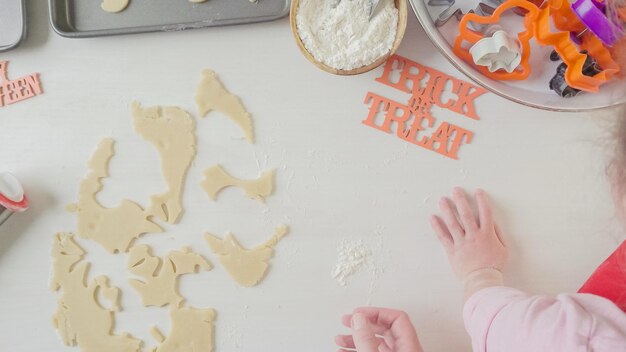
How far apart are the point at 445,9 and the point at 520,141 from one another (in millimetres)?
168

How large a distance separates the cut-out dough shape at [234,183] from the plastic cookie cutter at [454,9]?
25 centimetres

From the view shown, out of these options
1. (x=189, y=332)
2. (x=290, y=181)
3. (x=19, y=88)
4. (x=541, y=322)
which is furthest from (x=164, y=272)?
(x=541, y=322)

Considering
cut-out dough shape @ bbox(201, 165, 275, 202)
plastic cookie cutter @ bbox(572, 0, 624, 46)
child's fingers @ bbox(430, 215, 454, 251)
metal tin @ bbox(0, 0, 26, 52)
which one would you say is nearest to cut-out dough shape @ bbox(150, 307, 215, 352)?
cut-out dough shape @ bbox(201, 165, 275, 202)

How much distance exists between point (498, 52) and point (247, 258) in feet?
1.14

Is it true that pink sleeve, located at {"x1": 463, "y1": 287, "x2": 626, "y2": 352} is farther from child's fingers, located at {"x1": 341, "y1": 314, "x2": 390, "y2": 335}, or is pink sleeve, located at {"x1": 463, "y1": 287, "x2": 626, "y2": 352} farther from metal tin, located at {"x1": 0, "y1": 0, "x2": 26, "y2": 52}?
metal tin, located at {"x1": 0, "y1": 0, "x2": 26, "y2": 52}

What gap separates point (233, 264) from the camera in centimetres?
64

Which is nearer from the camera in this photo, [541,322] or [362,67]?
[541,322]

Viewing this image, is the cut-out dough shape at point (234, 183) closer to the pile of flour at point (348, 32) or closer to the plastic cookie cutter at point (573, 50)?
the pile of flour at point (348, 32)

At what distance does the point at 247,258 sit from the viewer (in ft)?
2.09

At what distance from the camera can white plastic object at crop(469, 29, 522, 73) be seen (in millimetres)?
578

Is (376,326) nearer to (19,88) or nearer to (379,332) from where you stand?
(379,332)

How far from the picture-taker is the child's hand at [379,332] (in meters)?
0.59

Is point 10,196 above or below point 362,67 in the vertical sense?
below

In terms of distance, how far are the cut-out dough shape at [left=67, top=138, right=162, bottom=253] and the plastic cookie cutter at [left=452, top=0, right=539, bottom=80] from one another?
1.30ft
